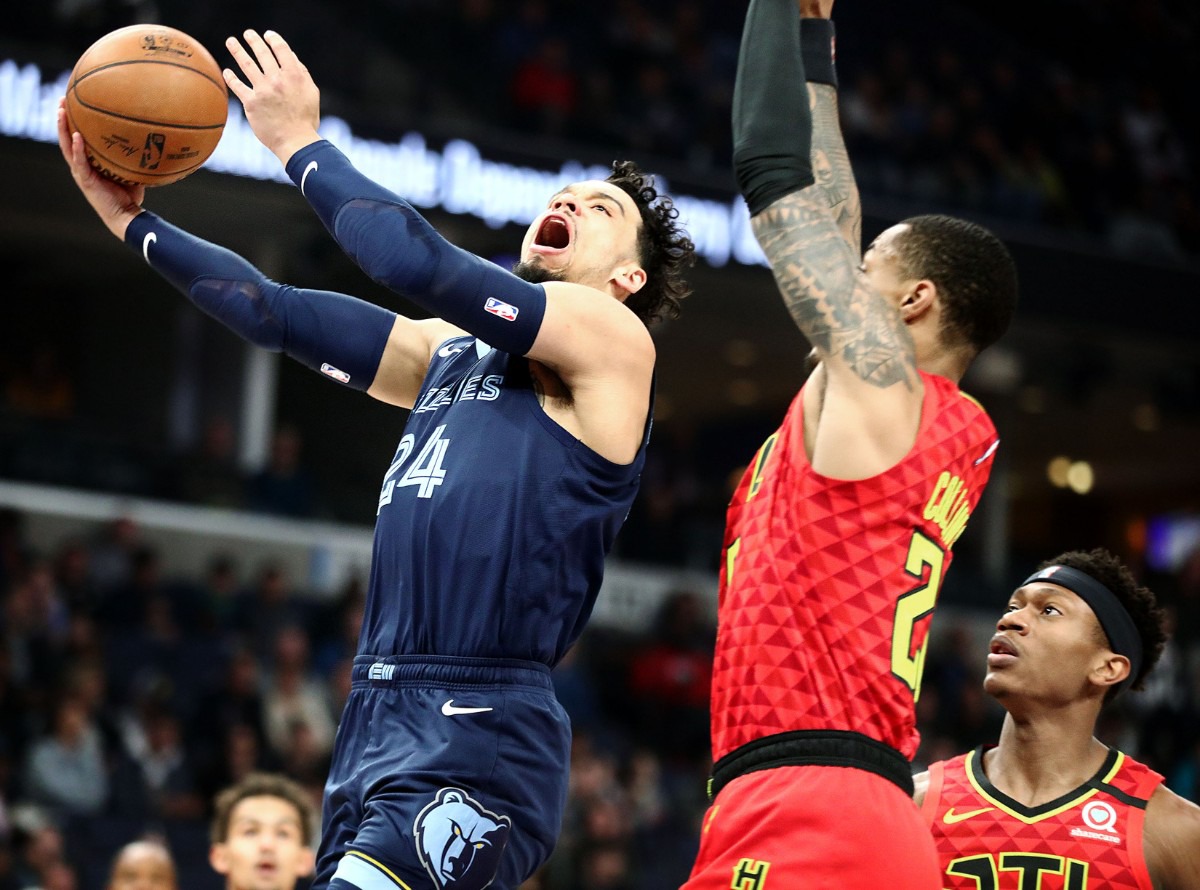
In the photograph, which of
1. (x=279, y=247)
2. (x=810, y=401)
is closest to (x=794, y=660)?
(x=810, y=401)

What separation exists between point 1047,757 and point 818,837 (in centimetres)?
168

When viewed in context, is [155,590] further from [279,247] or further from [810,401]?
[810,401]

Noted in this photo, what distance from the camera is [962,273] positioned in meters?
3.40

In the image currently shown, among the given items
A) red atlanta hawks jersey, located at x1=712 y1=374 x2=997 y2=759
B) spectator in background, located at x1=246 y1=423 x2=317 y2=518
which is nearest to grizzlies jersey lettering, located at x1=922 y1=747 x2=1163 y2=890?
red atlanta hawks jersey, located at x1=712 y1=374 x2=997 y2=759

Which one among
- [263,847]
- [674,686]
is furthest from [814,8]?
[674,686]

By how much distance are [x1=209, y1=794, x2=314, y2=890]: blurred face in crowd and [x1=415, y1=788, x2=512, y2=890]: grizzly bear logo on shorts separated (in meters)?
2.30

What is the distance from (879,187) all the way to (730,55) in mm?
2252

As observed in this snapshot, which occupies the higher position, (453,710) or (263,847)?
(453,710)

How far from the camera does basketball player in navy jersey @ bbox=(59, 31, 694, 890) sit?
343 centimetres

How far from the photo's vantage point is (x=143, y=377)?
58.7 feet

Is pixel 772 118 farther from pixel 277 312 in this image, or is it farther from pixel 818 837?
pixel 277 312

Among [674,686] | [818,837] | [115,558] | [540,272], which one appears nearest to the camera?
[818,837]

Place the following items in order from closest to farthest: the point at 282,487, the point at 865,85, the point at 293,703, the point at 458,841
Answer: the point at 458,841 → the point at 293,703 → the point at 282,487 → the point at 865,85

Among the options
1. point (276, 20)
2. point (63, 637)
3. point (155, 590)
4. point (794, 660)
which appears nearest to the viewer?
point (794, 660)
